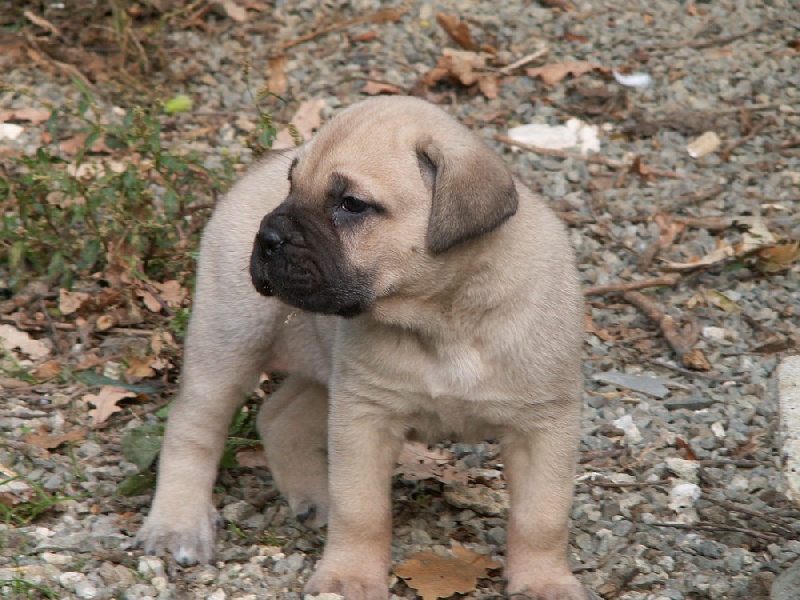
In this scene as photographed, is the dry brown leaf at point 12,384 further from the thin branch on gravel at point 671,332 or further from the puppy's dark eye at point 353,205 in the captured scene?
the thin branch on gravel at point 671,332

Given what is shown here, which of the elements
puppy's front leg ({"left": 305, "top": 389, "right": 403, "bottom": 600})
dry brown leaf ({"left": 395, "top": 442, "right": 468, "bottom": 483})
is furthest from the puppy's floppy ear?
dry brown leaf ({"left": 395, "top": 442, "right": 468, "bottom": 483})

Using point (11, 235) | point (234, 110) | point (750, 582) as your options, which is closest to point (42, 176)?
point (11, 235)

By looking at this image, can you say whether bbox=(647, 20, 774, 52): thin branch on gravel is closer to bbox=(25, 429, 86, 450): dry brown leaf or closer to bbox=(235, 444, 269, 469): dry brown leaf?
bbox=(235, 444, 269, 469): dry brown leaf

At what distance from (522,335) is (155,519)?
1864 mm

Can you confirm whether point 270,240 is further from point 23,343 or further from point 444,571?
point 23,343

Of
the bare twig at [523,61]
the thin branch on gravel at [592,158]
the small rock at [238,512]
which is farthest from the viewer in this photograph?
the bare twig at [523,61]

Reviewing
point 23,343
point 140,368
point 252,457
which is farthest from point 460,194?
point 23,343

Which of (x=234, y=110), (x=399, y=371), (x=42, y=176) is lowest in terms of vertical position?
(x=234, y=110)

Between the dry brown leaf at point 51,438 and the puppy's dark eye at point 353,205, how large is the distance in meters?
2.28

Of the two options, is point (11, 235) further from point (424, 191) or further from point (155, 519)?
point (424, 191)

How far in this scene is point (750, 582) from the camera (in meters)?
5.11

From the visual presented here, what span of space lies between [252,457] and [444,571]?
4.86ft

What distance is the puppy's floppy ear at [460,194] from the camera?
14.7 feet

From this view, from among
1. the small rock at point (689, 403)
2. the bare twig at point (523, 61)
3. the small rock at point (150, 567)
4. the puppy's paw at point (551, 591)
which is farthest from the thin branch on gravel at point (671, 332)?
the small rock at point (150, 567)
